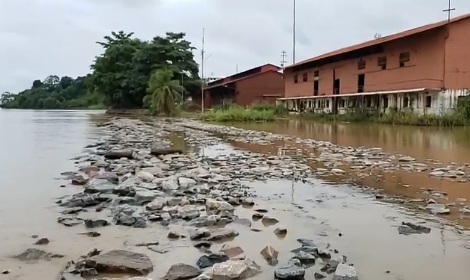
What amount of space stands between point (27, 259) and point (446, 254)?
14.2ft

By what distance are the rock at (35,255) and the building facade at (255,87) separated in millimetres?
52440

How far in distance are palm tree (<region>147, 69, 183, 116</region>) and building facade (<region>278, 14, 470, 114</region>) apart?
542 inches

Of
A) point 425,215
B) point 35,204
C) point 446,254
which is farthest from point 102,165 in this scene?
point 446,254

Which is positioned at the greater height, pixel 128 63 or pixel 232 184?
pixel 128 63

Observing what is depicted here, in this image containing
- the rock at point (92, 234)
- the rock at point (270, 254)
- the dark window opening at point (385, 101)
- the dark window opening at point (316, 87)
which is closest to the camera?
the rock at point (270, 254)

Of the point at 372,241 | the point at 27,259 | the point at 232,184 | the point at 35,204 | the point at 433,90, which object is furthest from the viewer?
the point at 433,90

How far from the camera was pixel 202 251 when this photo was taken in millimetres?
5199

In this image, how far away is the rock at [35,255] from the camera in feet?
16.4

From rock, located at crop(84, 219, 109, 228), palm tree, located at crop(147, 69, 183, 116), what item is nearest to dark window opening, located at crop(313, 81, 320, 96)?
palm tree, located at crop(147, 69, 183, 116)

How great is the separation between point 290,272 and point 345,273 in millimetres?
480

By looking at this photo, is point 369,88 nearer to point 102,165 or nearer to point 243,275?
point 102,165

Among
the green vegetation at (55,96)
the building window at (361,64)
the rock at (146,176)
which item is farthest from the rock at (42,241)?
the green vegetation at (55,96)

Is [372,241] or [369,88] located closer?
[372,241]

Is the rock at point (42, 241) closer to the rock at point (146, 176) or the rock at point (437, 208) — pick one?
the rock at point (146, 176)
